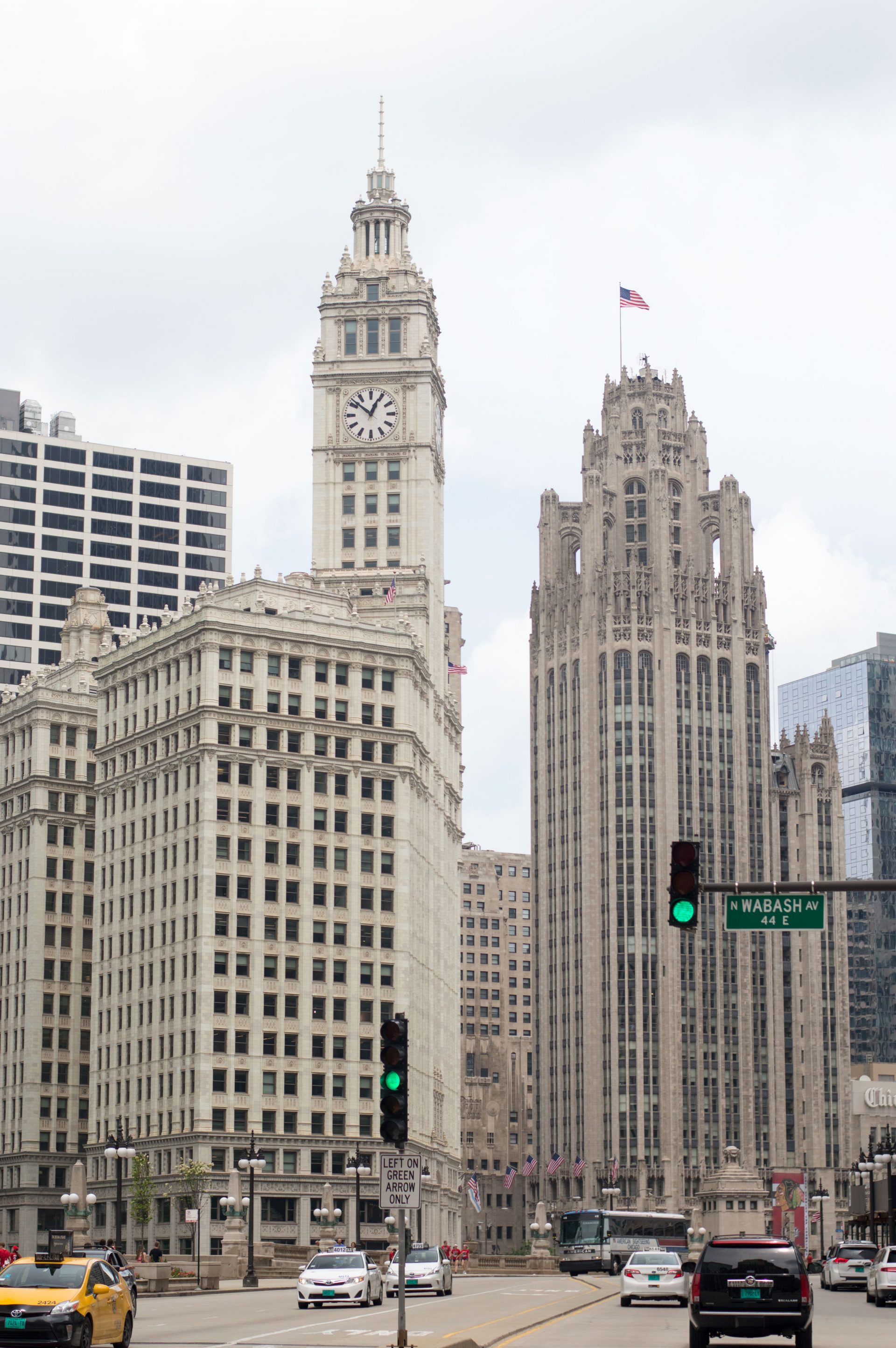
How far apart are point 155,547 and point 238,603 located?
60506 millimetres

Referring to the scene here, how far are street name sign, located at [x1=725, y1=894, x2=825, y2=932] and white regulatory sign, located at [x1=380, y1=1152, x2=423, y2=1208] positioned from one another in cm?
744

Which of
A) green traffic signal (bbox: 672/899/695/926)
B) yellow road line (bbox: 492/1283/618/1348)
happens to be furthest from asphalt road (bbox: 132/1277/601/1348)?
green traffic signal (bbox: 672/899/695/926)

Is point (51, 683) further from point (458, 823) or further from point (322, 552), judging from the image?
point (458, 823)

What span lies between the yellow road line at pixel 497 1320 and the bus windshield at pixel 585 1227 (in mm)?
43535

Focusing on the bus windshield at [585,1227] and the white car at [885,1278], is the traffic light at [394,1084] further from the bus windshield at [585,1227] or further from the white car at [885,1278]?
the bus windshield at [585,1227]

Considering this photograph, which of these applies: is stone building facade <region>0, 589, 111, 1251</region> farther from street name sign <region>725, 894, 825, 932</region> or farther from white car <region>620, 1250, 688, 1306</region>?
street name sign <region>725, 894, 825, 932</region>

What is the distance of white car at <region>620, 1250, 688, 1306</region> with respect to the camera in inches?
2283

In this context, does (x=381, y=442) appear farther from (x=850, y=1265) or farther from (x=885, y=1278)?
(x=885, y=1278)

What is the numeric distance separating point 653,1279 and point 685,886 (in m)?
29.3

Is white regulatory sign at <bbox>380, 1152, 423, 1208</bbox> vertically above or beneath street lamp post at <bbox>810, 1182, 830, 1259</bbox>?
above

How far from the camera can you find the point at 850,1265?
270 ft

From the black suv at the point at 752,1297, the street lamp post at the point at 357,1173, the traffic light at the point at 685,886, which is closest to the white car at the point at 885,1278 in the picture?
the black suv at the point at 752,1297

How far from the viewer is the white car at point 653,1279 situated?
190ft

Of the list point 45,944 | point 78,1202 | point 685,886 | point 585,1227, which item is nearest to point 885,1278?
point 685,886
